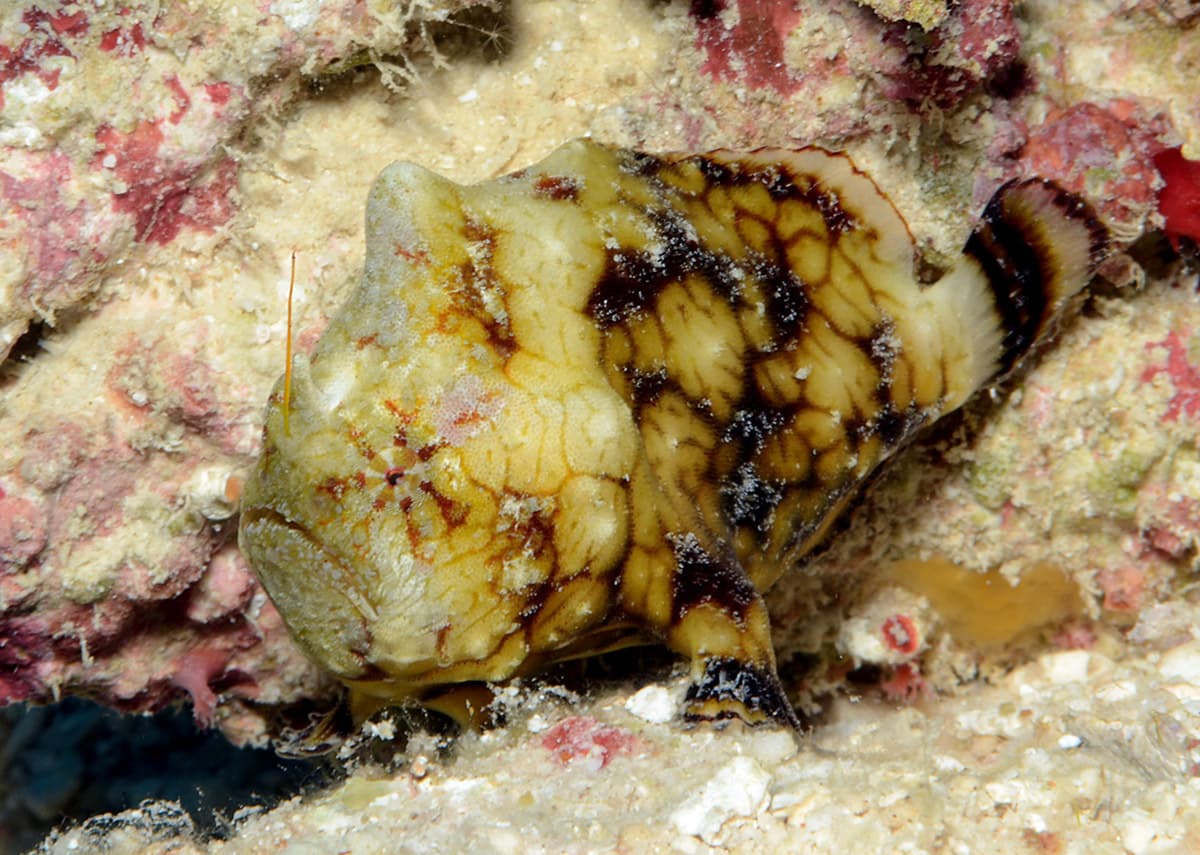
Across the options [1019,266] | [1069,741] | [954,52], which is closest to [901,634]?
[1069,741]

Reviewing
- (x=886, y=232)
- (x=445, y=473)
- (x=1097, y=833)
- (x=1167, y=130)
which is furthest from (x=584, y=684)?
(x=1167, y=130)

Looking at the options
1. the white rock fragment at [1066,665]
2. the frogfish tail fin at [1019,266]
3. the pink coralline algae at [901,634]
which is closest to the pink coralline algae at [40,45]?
the frogfish tail fin at [1019,266]

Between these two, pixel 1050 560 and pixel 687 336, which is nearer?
pixel 687 336

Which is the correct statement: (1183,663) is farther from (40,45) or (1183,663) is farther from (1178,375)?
(40,45)

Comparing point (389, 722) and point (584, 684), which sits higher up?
point (584, 684)

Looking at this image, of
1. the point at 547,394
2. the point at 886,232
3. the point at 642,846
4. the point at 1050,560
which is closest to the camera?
the point at 642,846

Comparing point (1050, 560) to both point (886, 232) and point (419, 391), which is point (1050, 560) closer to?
point (886, 232)

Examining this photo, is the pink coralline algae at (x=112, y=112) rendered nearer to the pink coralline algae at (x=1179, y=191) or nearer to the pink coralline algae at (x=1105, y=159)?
the pink coralline algae at (x=1105, y=159)

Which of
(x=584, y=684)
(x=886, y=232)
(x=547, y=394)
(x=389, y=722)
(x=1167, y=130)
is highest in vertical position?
(x=1167, y=130)
